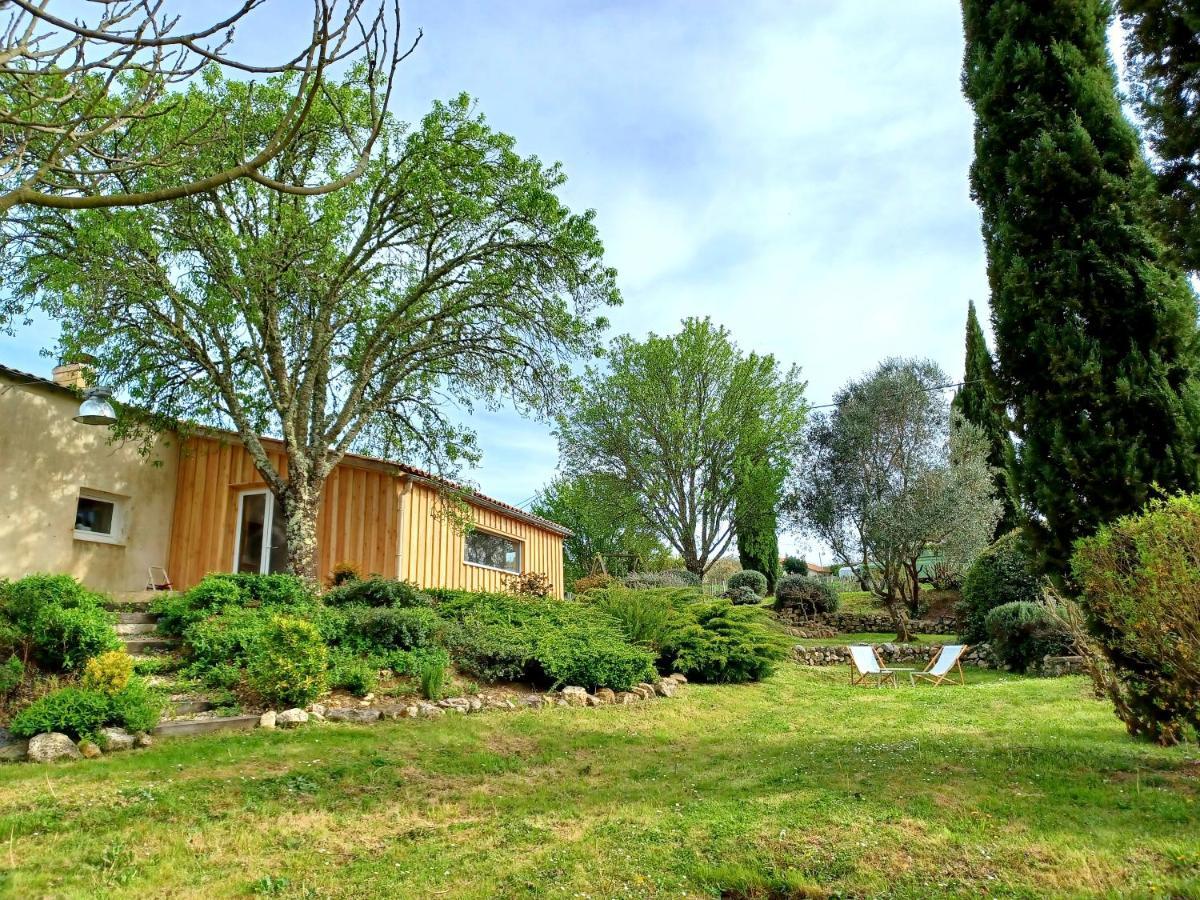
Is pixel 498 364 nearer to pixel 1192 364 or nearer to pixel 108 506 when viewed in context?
pixel 108 506

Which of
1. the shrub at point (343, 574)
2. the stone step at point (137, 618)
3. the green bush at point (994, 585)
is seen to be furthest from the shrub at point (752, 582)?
the stone step at point (137, 618)

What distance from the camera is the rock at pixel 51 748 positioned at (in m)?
5.08

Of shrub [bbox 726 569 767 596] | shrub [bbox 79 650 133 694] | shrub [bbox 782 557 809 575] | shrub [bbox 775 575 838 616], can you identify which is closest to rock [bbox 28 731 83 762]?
shrub [bbox 79 650 133 694]

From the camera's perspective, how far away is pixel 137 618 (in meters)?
9.14

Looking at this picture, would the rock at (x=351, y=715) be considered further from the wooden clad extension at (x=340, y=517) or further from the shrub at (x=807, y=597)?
the shrub at (x=807, y=597)

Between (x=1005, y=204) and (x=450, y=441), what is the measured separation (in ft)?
32.3

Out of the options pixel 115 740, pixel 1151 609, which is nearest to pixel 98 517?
pixel 115 740

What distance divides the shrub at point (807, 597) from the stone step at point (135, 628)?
17.8 meters

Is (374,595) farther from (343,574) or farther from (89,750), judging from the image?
(89,750)

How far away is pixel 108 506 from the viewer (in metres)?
14.1

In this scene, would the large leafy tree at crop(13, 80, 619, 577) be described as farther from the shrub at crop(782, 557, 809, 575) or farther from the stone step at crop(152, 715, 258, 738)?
the shrub at crop(782, 557, 809, 575)

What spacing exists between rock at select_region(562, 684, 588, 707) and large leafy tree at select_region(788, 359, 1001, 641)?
12.5 m

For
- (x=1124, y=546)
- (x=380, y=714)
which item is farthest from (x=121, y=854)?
(x=1124, y=546)

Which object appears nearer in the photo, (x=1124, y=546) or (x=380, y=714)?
(x=1124, y=546)
